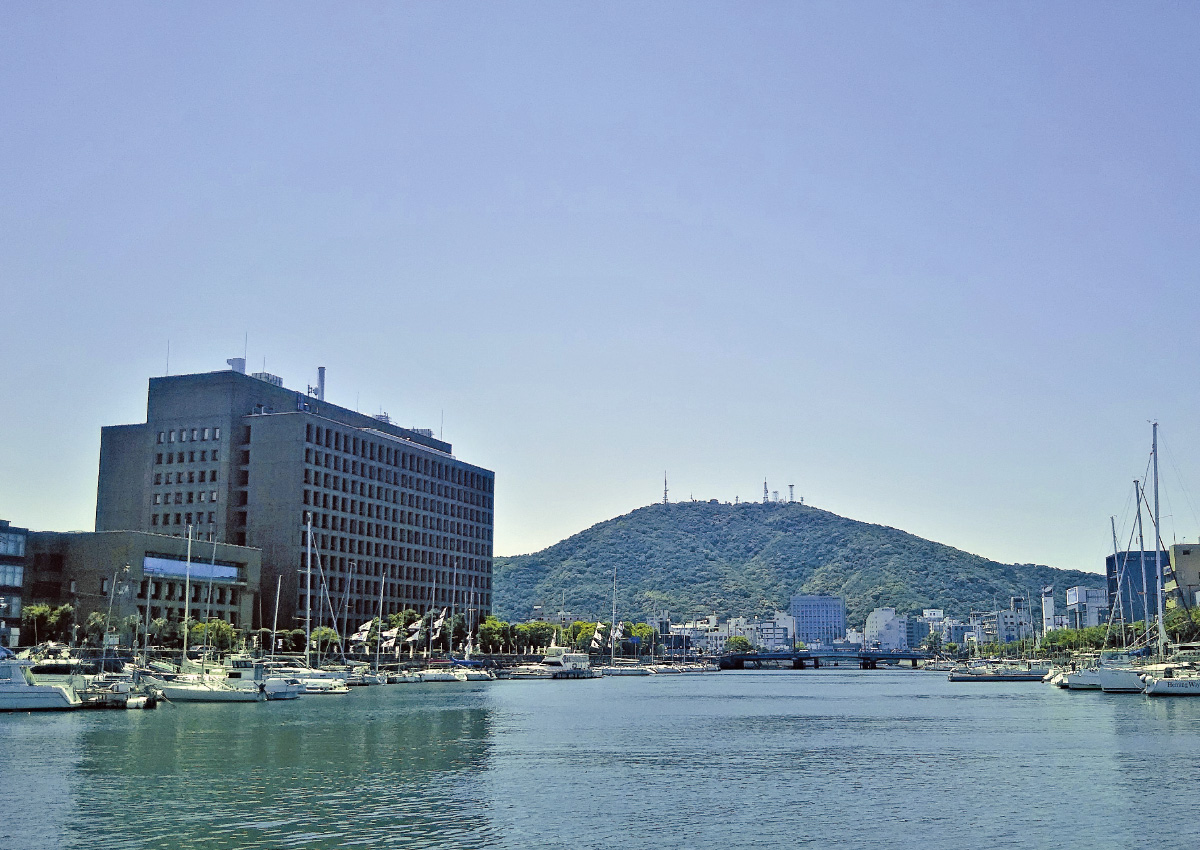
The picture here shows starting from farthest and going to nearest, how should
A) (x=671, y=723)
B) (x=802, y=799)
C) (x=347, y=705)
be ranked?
(x=347, y=705), (x=671, y=723), (x=802, y=799)

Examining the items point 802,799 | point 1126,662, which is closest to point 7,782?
point 802,799

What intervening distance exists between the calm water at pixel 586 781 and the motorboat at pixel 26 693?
9.73 feet

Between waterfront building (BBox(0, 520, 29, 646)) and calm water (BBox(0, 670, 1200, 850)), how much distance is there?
7619 centimetres

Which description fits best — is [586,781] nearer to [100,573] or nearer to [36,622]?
[36,622]

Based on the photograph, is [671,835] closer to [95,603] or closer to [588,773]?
[588,773]

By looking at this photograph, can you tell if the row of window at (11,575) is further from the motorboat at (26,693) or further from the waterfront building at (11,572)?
the motorboat at (26,693)

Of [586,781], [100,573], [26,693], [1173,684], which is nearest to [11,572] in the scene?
[100,573]

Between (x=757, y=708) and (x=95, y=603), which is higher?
(x=95, y=603)

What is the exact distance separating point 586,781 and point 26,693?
57.7 meters

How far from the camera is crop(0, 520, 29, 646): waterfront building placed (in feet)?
563

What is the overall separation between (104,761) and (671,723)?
54.8 meters

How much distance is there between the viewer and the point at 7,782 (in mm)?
56781

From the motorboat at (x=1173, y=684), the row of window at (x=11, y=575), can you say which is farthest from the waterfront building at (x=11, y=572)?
the motorboat at (x=1173, y=684)

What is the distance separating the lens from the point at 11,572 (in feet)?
573
